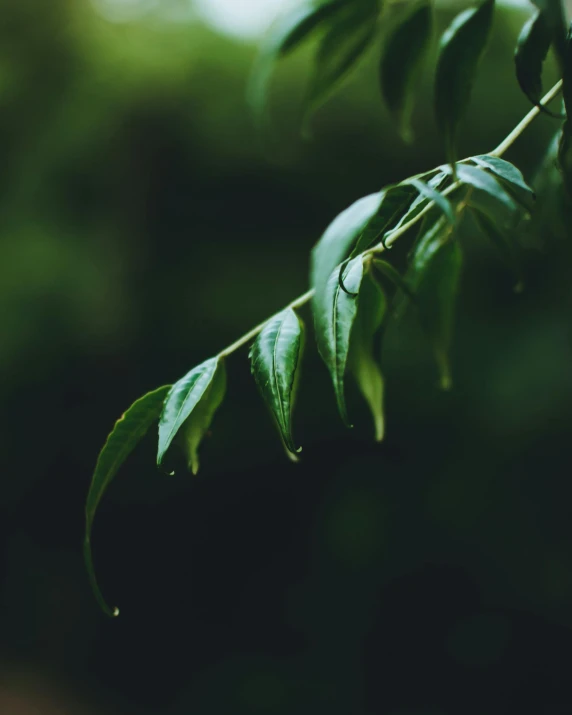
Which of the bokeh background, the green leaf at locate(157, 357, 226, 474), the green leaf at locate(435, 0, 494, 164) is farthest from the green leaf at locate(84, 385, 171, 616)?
the bokeh background

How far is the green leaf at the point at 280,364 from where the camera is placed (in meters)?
0.38

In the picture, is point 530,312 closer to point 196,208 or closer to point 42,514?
point 196,208

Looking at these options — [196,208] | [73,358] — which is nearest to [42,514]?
[73,358]

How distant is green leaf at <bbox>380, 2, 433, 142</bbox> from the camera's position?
1.44ft

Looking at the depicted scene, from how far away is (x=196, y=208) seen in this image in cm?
237

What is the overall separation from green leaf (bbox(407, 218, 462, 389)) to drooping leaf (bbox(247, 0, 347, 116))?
0.41 feet

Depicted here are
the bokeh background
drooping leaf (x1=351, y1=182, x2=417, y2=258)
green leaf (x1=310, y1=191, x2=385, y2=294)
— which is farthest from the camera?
the bokeh background

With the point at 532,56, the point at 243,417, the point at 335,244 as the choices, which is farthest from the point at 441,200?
the point at 243,417

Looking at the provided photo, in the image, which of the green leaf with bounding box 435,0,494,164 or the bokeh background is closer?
the green leaf with bounding box 435,0,494,164

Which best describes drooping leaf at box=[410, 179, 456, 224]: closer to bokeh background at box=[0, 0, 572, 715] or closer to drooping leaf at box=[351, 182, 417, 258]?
drooping leaf at box=[351, 182, 417, 258]

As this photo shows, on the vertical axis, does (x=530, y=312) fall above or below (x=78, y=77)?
below

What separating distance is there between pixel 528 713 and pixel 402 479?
0.94 metres

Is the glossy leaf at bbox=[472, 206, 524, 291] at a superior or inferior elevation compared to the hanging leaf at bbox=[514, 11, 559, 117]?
inferior

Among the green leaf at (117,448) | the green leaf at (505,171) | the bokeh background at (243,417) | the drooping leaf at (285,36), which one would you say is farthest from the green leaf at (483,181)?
the bokeh background at (243,417)
